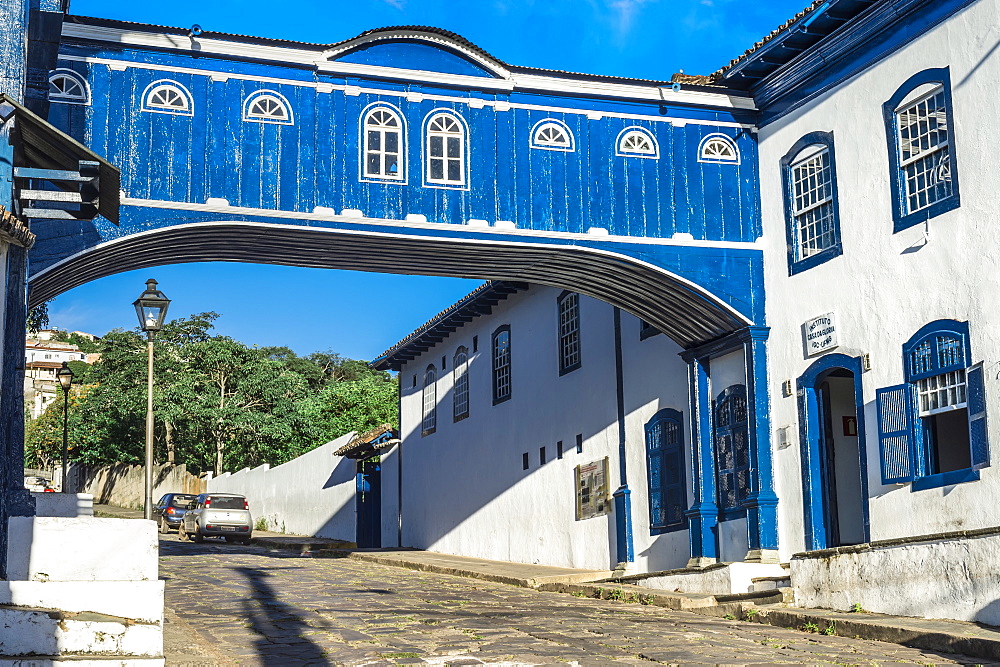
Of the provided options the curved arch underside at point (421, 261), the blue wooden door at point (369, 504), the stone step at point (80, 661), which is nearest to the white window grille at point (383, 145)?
the curved arch underside at point (421, 261)

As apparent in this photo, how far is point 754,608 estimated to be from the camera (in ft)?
45.1

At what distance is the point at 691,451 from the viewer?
1784 centimetres

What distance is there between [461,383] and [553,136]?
13844mm

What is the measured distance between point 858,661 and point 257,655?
529cm

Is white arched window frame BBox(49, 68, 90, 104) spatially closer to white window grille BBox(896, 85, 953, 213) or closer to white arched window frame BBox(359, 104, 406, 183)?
white arched window frame BBox(359, 104, 406, 183)

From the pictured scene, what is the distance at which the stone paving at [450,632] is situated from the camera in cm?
1020

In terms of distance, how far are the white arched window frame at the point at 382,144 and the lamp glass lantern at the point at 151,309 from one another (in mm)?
3160

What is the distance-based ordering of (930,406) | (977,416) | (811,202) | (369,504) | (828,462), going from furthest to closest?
1. (369,504)
2. (811,202)
3. (828,462)
4. (930,406)
5. (977,416)

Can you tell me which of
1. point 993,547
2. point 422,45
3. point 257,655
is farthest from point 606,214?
point 257,655

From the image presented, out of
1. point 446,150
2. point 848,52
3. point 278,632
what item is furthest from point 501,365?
point 278,632

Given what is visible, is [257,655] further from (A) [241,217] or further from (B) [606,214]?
(B) [606,214]

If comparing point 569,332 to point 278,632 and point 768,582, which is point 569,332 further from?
Result: point 278,632

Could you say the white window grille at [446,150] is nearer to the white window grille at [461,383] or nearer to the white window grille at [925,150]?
the white window grille at [925,150]

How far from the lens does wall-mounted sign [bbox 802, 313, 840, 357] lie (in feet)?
50.0
